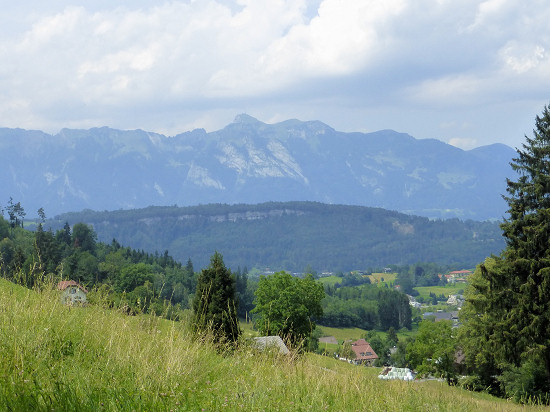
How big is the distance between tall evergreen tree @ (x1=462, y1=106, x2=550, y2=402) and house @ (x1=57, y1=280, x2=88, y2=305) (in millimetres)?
24562

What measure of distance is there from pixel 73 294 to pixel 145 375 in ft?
13.2

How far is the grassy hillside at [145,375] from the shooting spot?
5039 millimetres

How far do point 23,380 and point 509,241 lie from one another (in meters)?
30.3

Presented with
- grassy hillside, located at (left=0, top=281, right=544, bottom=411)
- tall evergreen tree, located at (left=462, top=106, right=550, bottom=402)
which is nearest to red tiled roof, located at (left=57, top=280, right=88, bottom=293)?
grassy hillside, located at (left=0, top=281, right=544, bottom=411)

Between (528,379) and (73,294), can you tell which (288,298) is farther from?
(73,294)

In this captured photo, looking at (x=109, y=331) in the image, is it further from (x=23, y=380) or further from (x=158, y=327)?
(x=23, y=380)

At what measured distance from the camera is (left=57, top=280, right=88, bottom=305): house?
860 centimetres

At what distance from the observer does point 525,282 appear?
3031 centimetres

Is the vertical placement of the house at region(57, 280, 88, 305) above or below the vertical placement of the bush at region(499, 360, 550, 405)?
above

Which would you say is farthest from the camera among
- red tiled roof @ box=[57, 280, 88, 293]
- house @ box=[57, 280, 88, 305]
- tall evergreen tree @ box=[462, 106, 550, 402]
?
tall evergreen tree @ box=[462, 106, 550, 402]

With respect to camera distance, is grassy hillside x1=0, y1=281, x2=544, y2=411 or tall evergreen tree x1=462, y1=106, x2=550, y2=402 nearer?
grassy hillside x1=0, y1=281, x2=544, y2=411

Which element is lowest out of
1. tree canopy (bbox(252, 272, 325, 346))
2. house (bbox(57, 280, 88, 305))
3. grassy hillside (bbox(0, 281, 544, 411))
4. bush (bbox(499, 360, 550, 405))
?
bush (bbox(499, 360, 550, 405))

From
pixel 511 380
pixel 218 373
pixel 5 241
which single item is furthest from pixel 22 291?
pixel 5 241

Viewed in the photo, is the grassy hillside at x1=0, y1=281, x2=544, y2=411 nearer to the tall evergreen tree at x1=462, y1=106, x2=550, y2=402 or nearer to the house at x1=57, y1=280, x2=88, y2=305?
the house at x1=57, y1=280, x2=88, y2=305
